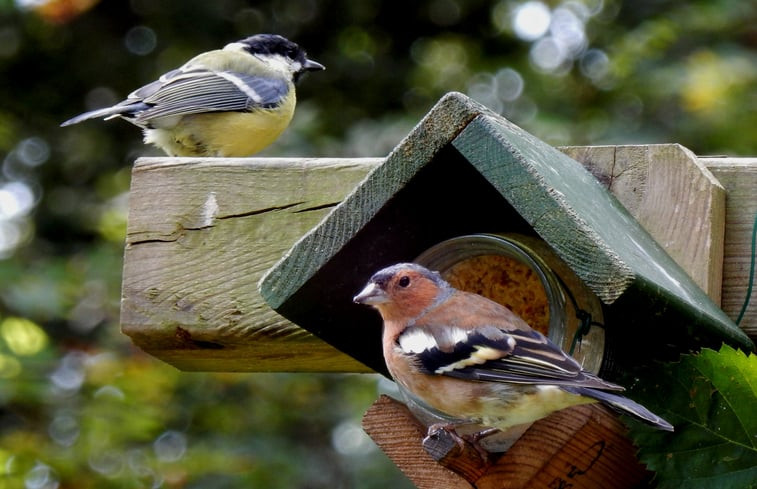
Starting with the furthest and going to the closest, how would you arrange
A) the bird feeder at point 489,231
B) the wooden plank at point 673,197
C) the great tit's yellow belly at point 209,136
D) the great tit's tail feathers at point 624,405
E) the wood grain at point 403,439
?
1. the great tit's yellow belly at point 209,136
2. the wooden plank at point 673,197
3. the wood grain at point 403,439
4. the bird feeder at point 489,231
5. the great tit's tail feathers at point 624,405

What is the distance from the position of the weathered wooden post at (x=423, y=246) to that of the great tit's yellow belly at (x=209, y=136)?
1.42 meters

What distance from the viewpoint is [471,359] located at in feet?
8.21

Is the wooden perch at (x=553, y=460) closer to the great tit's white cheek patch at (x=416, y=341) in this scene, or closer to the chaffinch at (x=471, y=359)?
the chaffinch at (x=471, y=359)

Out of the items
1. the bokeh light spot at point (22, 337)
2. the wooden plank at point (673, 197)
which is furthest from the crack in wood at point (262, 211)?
the bokeh light spot at point (22, 337)

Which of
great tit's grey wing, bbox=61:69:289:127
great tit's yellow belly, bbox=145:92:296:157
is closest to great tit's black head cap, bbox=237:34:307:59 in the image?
great tit's grey wing, bbox=61:69:289:127

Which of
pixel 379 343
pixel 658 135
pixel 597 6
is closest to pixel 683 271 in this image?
pixel 379 343

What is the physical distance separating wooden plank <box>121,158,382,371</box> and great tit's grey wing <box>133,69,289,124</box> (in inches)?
61.2

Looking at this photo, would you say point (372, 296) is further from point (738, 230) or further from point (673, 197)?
point (738, 230)

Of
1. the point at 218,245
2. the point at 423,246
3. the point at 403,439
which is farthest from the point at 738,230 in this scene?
the point at 218,245

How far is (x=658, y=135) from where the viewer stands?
6367 millimetres

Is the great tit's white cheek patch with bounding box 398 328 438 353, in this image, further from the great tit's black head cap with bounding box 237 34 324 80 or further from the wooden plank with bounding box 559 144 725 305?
the great tit's black head cap with bounding box 237 34 324 80

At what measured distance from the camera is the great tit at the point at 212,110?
15.1 feet

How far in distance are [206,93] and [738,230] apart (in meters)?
2.63

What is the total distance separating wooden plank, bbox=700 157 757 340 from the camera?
2.78 metres
